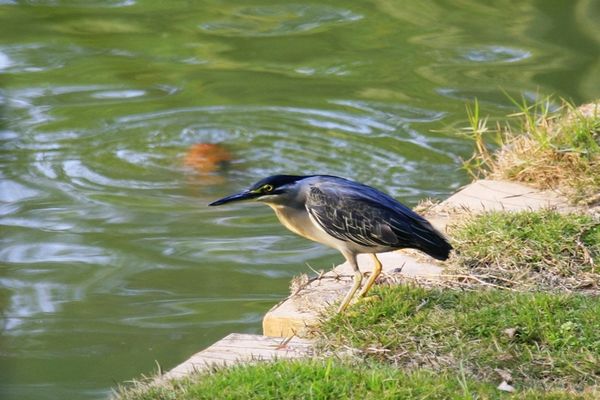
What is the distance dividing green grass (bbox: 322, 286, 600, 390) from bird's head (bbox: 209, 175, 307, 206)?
0.59m

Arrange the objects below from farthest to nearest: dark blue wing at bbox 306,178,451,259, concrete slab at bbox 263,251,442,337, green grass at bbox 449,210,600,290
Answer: green grass at bbox 449,210,600,290 → concrete slab at bbox 263,251,442,337 → dark blue wing at bbox 306,178,451,259

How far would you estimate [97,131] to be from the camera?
9.55 m

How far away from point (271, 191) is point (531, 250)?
1.40m

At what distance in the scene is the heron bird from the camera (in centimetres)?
521

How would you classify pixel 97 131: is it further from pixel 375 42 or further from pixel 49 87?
pixel 375 42

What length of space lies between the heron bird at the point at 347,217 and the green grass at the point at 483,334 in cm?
18

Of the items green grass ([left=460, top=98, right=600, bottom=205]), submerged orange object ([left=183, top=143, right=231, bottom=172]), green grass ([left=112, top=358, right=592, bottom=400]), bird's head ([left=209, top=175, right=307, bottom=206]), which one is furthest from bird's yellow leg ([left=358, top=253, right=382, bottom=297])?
submerged orange object ([left=183, top=143, right=231, bottom=172])

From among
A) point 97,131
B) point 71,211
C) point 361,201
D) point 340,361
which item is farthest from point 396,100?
point 340,361

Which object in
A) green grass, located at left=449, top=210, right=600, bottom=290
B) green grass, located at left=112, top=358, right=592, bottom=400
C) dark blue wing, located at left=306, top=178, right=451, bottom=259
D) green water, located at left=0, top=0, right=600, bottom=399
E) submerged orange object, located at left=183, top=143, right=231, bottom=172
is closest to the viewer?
green grass, located at left=112, top=358, right=592, bottom=400

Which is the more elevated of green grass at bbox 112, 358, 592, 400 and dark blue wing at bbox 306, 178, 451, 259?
dark blue wing at bbox 306, 178, 451, 259

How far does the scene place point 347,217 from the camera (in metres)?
5.22

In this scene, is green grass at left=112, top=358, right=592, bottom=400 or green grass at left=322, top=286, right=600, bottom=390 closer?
green grass at left=112, top=358, right=592, bottom=400

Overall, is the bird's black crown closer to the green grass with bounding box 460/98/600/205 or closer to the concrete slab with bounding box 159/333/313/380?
the concrete slab with bounding box 159/333/313/380

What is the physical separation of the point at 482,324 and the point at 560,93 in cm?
609
